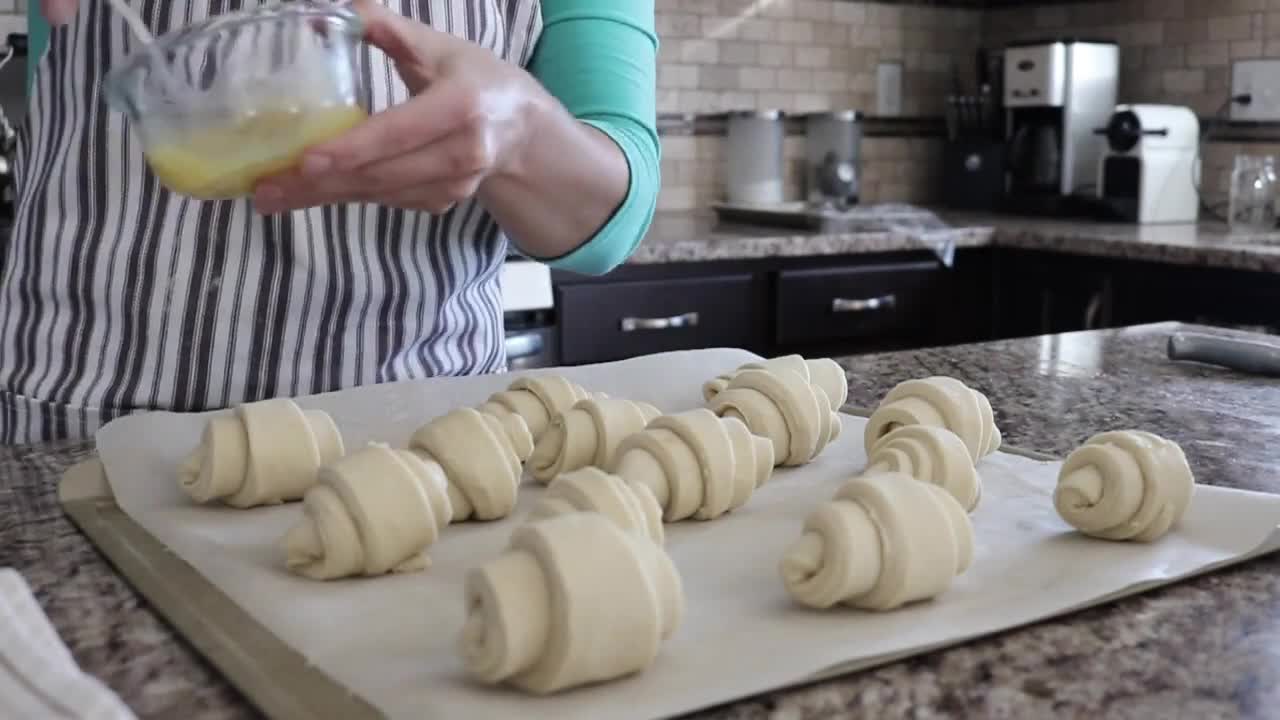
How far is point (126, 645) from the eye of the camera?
0.67 metres

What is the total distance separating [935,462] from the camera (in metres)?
0.88

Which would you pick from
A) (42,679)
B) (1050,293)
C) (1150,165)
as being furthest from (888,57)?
(42,679)

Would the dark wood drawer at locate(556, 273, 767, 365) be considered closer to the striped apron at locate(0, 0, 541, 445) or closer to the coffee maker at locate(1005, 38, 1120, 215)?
the coffee maker at locate(1005, 38, 1120, 215)

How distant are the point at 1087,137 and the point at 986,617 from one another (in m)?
2.79

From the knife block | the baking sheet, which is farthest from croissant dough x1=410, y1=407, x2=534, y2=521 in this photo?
the knife block

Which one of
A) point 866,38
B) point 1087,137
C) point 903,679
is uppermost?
point 866,38

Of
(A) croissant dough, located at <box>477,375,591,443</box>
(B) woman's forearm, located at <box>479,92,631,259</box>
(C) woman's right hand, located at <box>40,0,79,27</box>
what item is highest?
Answer: (C) woman's right hand, located at <box>40,0,79,27</box>

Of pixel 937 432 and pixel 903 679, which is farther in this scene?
pixel 937 432

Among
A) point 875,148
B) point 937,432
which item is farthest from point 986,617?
point 875,148

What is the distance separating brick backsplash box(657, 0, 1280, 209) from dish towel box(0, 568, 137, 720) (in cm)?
268

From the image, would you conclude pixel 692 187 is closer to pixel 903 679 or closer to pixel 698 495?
pixel 698 495

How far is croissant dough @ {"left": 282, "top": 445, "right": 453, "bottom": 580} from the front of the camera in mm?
755

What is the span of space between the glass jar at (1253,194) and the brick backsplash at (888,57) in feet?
0.47

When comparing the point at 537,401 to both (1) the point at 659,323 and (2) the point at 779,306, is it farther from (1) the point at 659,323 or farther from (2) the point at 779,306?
(2) the point at 779,306
